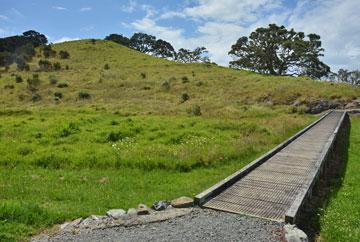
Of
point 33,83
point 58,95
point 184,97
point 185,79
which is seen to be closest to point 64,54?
point 33,83

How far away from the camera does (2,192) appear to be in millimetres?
9797

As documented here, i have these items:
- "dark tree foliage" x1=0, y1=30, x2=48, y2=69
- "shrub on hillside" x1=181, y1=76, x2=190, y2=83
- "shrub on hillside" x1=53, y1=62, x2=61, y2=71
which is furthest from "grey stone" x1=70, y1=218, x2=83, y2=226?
"dark tree foliage" x1=0, y1=30, x2=48, y2=69

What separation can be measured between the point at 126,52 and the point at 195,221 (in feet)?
252

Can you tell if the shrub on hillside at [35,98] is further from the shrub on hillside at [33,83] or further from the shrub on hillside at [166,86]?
the shrub on hillside at [166,86]

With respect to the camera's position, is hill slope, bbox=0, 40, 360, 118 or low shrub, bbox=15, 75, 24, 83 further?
low shrub, bbox=15, 75, 24, 83

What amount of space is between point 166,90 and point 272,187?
3734cm

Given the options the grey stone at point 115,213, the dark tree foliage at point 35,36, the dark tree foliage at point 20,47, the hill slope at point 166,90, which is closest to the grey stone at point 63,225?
the grey stone at point 115,213

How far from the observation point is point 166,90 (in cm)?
4675

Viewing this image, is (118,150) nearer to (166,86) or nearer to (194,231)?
(194,231)

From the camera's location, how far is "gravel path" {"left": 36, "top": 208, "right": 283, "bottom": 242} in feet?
22.1

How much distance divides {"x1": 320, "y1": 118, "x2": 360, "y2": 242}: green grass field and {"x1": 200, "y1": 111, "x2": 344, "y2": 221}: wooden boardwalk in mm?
793

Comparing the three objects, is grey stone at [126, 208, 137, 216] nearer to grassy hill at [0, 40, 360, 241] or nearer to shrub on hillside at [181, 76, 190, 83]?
grassy hill at [0, 40, 360, 241]

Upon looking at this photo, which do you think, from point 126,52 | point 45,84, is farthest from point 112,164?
point 126,52

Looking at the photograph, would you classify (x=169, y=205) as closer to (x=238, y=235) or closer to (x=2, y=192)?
(x=238, y=235)
